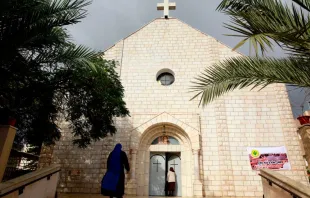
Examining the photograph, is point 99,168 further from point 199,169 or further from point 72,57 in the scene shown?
point 72,57

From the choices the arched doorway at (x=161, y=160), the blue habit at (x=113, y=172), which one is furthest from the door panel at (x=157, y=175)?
the blue habit at (x=113, y=172)

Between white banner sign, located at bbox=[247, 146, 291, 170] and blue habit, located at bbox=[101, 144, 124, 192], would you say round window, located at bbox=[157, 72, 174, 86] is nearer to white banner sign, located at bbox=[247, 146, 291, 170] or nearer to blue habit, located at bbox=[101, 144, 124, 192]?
white banner sign, located at bbox=[247, 146, 291, 170]

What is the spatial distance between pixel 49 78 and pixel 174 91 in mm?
5998

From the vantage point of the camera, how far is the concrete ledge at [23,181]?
3.31 meters

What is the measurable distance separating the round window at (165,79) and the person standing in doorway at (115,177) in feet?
21.4

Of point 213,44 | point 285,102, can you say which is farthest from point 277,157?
point 213,44

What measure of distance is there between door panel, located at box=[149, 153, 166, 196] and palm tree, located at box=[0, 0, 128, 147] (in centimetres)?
295

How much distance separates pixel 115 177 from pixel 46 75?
2651 millimetres

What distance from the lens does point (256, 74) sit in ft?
11.2

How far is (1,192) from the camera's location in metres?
3.16

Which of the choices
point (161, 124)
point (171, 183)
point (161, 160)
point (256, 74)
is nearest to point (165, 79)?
point (161, 124)

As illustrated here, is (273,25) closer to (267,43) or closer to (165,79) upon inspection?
(267,43)

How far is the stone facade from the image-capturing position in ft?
28.3

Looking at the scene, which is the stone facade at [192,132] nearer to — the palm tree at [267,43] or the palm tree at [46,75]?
the palm tree at [46,75]
